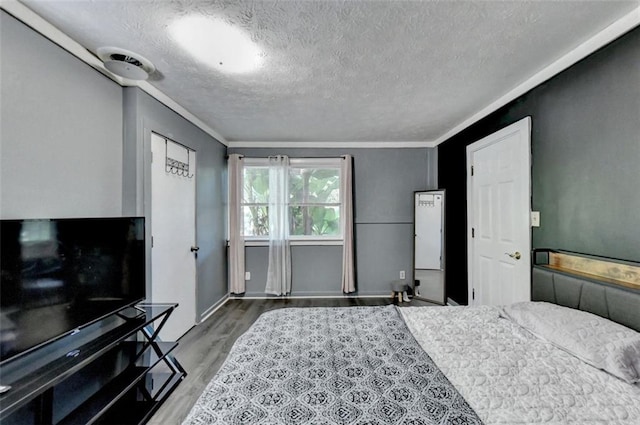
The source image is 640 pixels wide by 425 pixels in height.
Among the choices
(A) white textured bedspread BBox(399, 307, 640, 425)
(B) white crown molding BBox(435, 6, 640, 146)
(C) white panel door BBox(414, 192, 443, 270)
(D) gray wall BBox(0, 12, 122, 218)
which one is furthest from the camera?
(C) white panel door BBox(414, 192, 443, 270)

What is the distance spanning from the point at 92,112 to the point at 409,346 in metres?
2.49

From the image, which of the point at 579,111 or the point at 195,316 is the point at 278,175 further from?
the point at 579,111

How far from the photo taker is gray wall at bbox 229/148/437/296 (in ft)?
13.9

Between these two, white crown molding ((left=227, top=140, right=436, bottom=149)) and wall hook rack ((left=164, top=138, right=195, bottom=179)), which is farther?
white crown molding ((left=227, top=140, right=436, bottom=149))

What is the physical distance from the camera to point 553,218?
6.64 ft

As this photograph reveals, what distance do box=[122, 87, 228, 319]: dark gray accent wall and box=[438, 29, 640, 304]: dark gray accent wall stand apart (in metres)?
3.19

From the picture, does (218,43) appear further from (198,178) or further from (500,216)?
(500,216)

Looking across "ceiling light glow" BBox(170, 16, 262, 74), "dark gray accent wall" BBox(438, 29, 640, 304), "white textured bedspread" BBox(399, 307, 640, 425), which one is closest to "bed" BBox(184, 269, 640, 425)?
"white textured bedspread" BBox(399, 307, 640, 425)

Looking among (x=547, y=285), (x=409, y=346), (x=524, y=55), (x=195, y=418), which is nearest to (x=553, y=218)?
(x=547, y=285)

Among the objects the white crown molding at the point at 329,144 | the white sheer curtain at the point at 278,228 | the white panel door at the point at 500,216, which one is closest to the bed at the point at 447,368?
the white panel door at the point at 500,216

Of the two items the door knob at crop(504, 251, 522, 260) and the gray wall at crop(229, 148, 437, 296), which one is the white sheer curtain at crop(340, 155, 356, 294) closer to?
the gray wall at crop(229, 148, 437, 296)

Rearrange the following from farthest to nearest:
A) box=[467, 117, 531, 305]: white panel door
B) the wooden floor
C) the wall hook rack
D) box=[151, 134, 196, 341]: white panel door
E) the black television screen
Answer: the wall hook rack
box=[151, 134, 196, 341]: white panel door
box=[467, 117, 531, 305]: white panel door
the wooden floor
the black television screen

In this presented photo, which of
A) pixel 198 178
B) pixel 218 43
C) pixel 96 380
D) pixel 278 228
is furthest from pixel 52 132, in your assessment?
pixel 278 228

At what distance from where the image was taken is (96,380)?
1.75 meters
